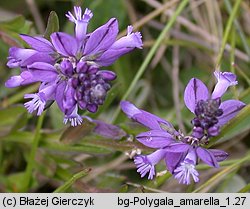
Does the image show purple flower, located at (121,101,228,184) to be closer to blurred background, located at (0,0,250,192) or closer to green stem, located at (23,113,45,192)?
blurred background, located at (0,0,250,192)

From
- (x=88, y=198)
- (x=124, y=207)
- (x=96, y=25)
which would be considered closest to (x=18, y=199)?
(x=88, y=198)

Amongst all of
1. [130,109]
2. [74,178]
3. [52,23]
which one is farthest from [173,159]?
[52,23]

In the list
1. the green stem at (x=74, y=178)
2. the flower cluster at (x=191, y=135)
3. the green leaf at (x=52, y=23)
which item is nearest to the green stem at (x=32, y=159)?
→ the green stem at (x=74, y=178)

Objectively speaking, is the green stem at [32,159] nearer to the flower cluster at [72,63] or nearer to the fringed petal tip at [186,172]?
the flower cluster at [72,63]

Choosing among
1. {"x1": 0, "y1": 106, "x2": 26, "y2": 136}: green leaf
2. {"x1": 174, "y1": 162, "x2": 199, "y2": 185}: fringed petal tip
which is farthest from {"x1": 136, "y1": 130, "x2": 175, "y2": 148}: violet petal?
{"x1": 0, "y1": 106, "x2": 26, "y2": 136}: green leaf

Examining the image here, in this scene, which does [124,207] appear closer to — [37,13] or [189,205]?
[189,205]

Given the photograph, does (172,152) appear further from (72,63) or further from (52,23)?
(52,23)
